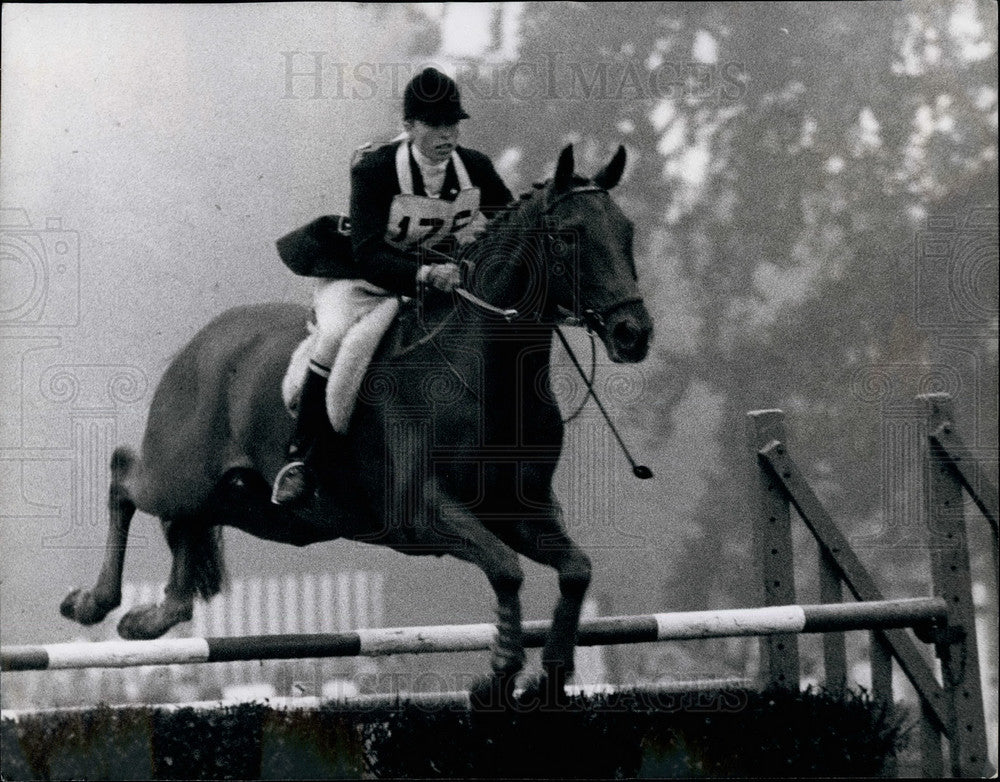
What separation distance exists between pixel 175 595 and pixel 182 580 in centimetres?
6

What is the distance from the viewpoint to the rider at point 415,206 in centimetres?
Answer: 474

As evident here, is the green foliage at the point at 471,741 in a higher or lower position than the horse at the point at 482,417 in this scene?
lower

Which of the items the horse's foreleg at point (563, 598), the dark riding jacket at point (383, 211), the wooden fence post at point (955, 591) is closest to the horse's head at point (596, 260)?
the dark riding jacket at point (383, 211)

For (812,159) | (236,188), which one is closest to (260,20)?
(236,188)

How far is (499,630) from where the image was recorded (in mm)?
4332

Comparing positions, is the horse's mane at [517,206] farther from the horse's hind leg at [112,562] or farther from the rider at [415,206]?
the horse's hind leg at [112,562]

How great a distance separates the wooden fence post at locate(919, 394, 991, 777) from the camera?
16.2ft

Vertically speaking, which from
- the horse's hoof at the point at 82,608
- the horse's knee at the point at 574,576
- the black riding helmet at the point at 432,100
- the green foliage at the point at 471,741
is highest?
the black riding helmet at the point at 432,100

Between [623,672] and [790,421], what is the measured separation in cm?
121

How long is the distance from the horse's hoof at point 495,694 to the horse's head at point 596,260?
3.08 feet

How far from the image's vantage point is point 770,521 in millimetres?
5352

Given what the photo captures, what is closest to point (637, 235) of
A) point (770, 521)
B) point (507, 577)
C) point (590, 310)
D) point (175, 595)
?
point (770, 521)

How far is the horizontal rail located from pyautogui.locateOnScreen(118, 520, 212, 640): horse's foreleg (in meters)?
0.83

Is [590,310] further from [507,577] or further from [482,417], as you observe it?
[507,577]
